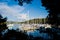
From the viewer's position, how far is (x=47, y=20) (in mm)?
2969

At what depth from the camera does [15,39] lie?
2795 mm

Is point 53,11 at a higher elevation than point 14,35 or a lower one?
higher

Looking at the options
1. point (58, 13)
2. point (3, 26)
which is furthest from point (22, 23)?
point (58, 13)

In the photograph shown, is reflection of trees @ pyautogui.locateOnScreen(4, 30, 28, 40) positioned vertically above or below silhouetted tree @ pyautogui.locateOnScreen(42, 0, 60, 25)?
below

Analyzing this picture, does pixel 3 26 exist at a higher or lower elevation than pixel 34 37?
higher

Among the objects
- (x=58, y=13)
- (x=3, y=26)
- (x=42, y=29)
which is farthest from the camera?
(x=3, y=26)

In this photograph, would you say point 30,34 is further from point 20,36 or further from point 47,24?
point 47,24

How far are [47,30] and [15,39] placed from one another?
753mm

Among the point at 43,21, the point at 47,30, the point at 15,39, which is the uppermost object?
the point at 43,21

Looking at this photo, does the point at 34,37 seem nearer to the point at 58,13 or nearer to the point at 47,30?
the point at 47,30

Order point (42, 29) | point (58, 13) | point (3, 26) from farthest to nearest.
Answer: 1. point (3, 26)
2. point (42, 29)
3. point (58, 13)

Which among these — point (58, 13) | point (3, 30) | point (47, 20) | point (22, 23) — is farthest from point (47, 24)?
point (3, 30)

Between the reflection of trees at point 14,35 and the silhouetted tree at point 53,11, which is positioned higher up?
the silhouetted tree at point 53,11

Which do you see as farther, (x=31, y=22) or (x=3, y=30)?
(x=31, y=22)
